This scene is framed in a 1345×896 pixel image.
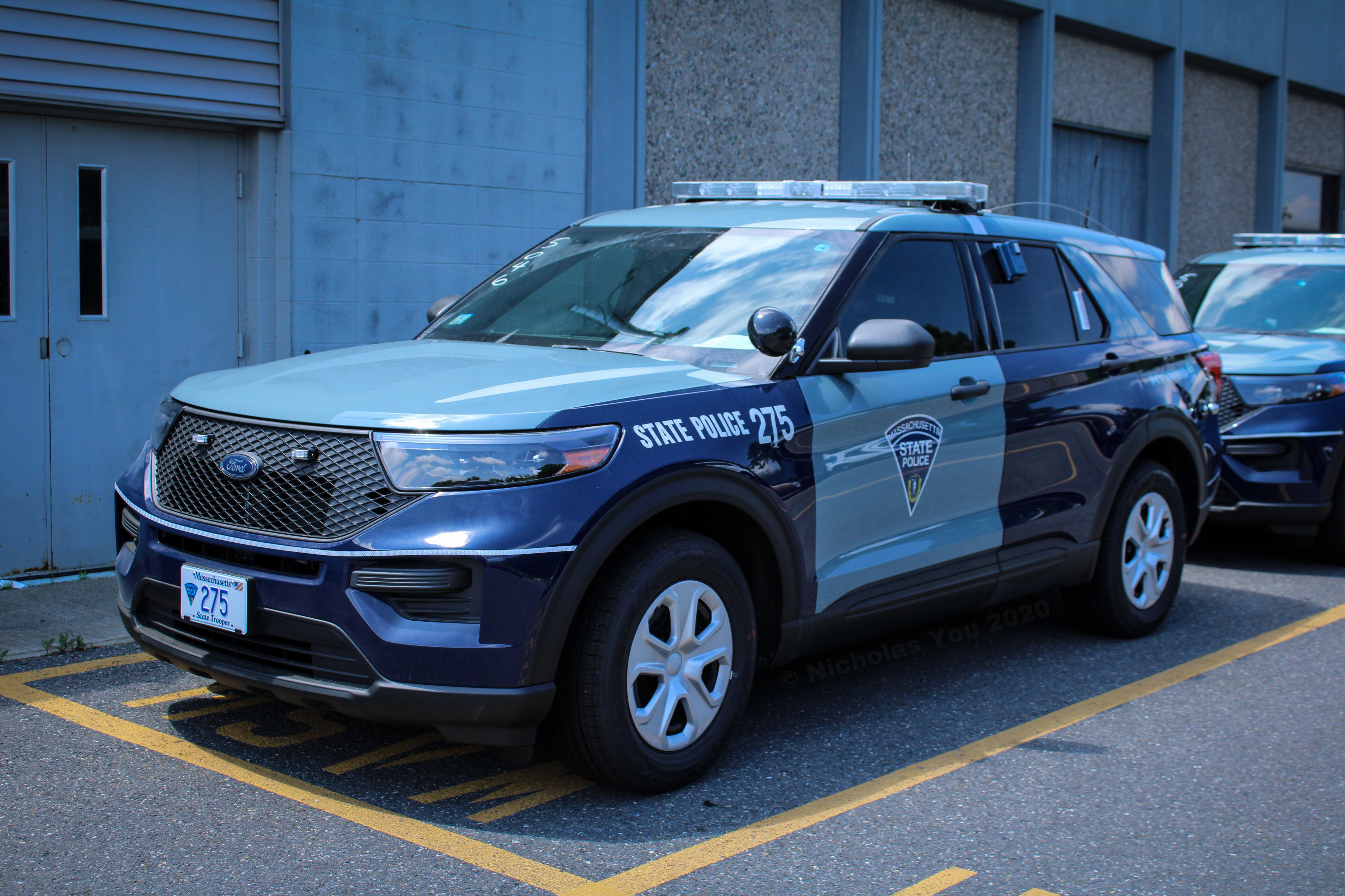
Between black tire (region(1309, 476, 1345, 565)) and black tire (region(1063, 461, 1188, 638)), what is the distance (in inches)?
88.1

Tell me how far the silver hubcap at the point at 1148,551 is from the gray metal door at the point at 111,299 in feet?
17.0

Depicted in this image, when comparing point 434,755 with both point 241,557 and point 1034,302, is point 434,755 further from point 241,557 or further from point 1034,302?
point 1034,302

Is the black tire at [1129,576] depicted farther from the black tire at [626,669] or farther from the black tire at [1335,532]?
the black tire at [626,669]

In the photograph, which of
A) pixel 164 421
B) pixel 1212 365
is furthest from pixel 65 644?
pixel 1212 365

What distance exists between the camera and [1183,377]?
21.1 feet

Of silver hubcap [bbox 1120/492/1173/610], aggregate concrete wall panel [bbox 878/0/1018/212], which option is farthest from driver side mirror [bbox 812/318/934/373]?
aggregate concrete wall panel [bbox 878/0/1018/212]

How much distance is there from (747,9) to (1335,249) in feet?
16.6

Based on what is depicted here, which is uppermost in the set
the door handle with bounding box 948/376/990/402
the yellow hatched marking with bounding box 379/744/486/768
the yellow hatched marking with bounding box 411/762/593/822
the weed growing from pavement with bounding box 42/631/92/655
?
the door handle with bounding box 948/376/990/402

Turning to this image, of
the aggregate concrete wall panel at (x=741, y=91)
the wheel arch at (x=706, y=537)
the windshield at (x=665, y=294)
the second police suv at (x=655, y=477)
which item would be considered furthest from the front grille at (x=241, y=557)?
the aggregate concrete wall panel at (x=741, y=91)

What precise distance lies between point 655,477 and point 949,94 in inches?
426

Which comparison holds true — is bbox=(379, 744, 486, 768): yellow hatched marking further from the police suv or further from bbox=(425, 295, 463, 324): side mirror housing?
the police suv

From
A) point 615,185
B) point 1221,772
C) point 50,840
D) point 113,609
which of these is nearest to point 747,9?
point 615,185

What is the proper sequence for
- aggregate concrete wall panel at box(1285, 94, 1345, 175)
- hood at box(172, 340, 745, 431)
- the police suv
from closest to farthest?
hood at box(172, 340, 745, 431)
the police suv
aggregate concrete wall panel at box(1285, 94, 1345, 175)

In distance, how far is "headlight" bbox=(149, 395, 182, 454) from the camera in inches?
165
